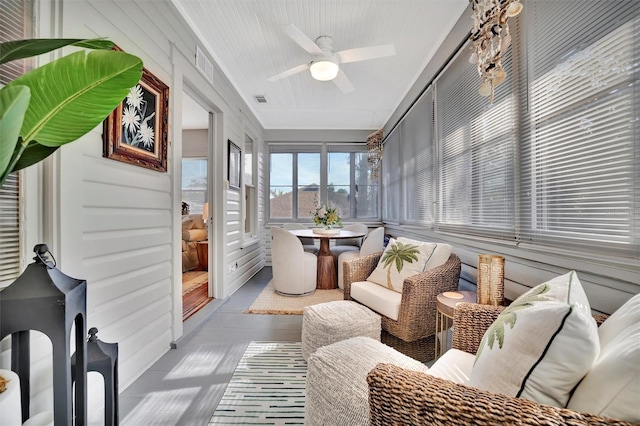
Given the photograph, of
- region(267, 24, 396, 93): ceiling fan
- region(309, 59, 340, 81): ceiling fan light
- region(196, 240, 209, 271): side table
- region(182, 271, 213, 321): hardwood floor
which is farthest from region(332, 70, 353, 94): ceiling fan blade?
region(196, 240, 209, 271): side table

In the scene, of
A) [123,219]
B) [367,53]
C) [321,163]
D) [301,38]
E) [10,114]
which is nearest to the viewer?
[10,114]

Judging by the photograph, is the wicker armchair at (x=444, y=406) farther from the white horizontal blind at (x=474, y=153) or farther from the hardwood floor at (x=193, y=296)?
the hardwood floor at (x=193, y=296)

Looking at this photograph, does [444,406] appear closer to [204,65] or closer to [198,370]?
[198,370]

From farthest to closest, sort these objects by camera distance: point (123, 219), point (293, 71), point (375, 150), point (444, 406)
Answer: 1. point (375, 150)
2. point (293, 71)
3. point (123, 219)
4. point (444, 406)

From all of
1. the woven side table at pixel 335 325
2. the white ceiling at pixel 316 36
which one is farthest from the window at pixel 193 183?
the woven side table at pixel 335 325

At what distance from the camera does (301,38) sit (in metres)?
2.20

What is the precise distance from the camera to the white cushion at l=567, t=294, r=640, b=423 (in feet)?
1.72

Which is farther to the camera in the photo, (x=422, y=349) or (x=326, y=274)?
(x=326, y=274)

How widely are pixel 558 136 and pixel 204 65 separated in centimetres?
292

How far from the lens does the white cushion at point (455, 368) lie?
1.04 metres

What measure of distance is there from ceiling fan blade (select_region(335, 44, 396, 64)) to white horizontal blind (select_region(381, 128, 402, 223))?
1965 mm

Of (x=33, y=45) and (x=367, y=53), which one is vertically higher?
(x=367, y=53)

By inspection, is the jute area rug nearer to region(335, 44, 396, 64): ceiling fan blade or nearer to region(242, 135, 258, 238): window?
region(242, 135, 258, 238): window

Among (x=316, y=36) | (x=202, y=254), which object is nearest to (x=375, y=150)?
(x=316, y=36)
